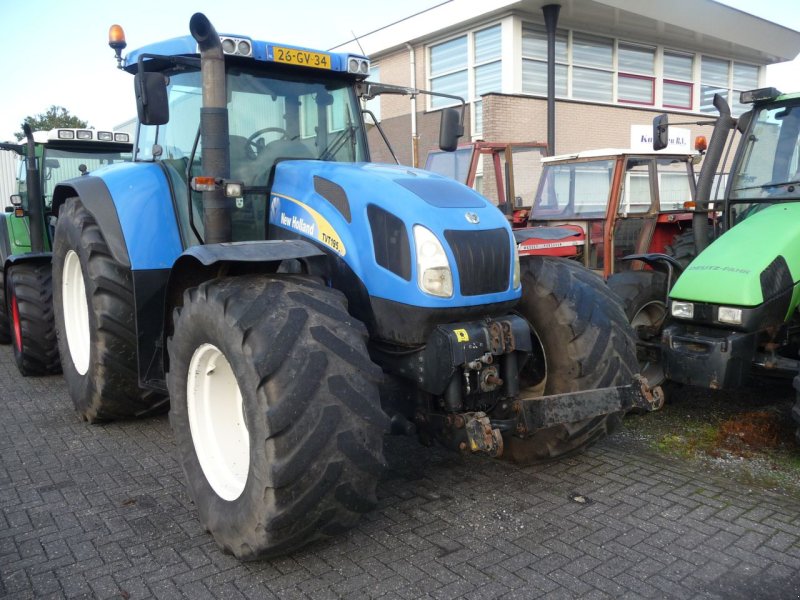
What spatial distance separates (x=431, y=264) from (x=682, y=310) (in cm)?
217

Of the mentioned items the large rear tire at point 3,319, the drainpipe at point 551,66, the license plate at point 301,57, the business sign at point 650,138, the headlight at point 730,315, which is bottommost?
the large rear tire at point 3,319

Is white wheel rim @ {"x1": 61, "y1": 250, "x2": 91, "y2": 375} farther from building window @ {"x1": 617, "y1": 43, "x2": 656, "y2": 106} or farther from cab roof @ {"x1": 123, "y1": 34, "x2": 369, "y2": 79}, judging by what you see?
building window @ {"x1": 617, "y1": 43, "x2": 656, "y2": 106}

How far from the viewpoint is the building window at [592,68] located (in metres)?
15.9

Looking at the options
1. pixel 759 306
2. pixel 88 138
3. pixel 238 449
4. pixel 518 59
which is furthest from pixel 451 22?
pixel 238 449

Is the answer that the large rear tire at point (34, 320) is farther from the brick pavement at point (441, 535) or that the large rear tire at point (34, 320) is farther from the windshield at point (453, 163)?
the windshield at point (453, 163)

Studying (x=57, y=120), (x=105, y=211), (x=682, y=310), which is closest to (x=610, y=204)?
(x=682, y=310)

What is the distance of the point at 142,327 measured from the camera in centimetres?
434

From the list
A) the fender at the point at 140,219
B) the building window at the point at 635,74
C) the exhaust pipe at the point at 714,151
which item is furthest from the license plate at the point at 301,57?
the building window at the point at 635,74

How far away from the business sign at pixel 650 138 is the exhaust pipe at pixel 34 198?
13.1 meters

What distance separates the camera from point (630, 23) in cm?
1595

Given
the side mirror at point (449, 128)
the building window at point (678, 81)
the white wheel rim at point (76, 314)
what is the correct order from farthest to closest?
1. the building window at point (678, 81)
2. the white wheel rim at point (76, 314)
3. the side mirror at point (449, 128)

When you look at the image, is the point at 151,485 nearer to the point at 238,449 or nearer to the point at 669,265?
the point at 238,449

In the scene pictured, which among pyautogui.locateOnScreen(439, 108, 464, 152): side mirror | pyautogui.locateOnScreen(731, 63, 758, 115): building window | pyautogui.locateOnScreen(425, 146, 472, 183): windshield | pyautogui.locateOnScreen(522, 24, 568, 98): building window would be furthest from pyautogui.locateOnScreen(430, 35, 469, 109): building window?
pyautogui.locateOnScreen(439, 108, 464, 152): side mirror

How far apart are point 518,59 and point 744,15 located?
711 centimetres
